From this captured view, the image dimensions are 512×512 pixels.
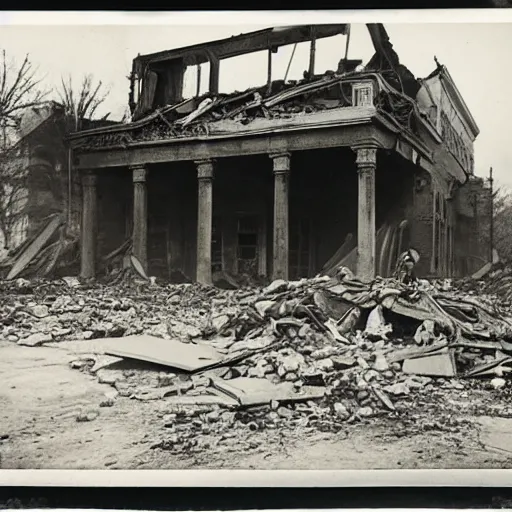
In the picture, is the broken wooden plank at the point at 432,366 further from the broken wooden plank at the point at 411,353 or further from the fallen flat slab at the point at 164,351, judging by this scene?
the fallen flat slab at the point at 164,351

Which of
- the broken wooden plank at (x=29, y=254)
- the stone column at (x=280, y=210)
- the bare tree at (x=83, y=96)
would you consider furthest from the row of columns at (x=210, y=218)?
the bare tree at (x=83, y=96)

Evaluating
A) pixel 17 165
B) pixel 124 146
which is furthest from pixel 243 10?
pixel 17 165

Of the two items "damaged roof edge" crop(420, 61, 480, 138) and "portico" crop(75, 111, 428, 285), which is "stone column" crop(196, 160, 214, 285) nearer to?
"portico" crop(75, 111, 428, 285)

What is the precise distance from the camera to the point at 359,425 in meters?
4.53

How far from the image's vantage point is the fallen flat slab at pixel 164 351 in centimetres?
469

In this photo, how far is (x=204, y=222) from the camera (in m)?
5.05

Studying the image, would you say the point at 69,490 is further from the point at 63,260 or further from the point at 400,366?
the point at 400,366

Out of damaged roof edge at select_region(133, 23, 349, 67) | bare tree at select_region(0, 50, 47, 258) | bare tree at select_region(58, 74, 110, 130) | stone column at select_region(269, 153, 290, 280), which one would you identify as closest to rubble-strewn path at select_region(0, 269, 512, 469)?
stone column at select_region(269, 153, 290, 280)

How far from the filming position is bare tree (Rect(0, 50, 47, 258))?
4832mm

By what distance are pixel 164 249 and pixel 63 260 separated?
2.96 feet

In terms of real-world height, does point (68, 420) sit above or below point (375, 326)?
below

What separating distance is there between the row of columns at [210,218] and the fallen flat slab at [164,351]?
623 millimetres

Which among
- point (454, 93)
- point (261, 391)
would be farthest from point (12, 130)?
point (454, 93)

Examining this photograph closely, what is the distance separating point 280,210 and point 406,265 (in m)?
1.21
